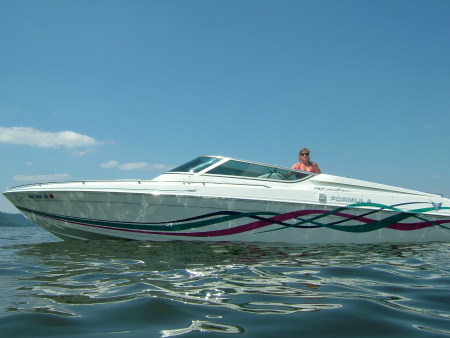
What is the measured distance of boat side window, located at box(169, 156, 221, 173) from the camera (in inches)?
299

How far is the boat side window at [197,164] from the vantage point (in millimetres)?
7594

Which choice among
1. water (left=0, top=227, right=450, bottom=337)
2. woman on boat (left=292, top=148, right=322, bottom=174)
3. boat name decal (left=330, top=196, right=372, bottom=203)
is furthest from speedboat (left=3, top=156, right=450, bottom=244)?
water (left=0, top=227, right=450, bottom=337)

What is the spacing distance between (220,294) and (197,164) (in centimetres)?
476

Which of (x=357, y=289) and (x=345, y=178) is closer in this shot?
(x=357, y=289)

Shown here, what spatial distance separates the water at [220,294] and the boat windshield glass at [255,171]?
214 cm

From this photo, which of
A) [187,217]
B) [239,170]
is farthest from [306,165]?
[187,217]

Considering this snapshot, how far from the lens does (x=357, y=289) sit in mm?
3467

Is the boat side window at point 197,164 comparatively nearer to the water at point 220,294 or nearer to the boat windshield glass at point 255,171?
the boat windshield glass at point 255,171

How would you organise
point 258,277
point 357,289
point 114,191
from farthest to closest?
point 114,191
point 258,277
point 357,289

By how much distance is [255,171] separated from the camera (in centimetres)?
761

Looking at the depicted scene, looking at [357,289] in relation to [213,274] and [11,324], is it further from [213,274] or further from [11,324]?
[11,324]

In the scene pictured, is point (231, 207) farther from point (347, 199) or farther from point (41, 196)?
point (41, 196)

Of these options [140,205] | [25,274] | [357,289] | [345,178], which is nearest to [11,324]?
[25,274]

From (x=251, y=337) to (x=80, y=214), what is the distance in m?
5.40
